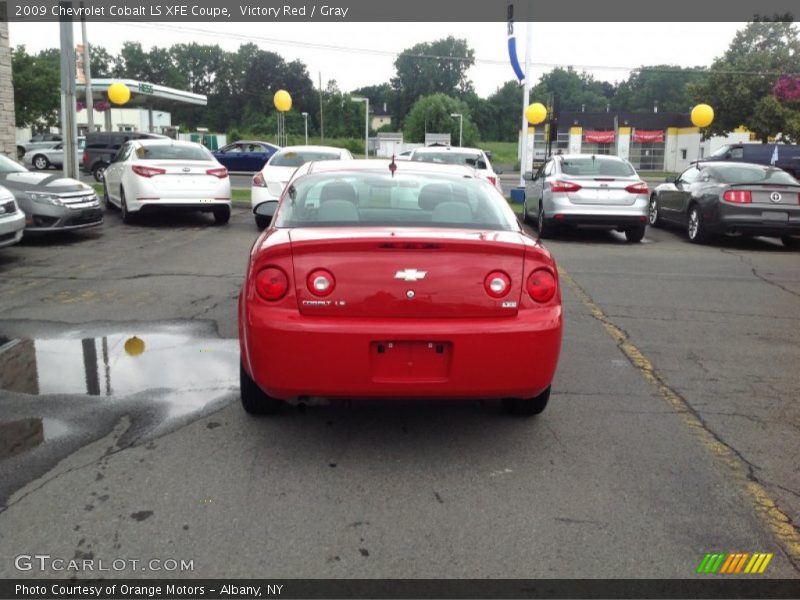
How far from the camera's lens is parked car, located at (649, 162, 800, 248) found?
1267cm

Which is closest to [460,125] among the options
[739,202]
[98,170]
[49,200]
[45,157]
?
[45,157]

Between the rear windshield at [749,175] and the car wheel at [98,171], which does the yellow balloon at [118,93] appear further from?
the rear windshield at [749,175]

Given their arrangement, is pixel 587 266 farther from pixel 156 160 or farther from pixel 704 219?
pixel 156 160

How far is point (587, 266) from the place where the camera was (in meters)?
10.8

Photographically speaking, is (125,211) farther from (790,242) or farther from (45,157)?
(45,157)

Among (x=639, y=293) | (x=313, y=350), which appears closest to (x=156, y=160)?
(x=639, y=293)

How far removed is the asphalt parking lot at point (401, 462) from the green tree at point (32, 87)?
44031mm

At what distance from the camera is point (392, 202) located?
4.83 m

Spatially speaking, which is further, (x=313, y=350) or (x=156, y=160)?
(x=156, y=160)

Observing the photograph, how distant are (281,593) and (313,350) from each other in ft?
4.21

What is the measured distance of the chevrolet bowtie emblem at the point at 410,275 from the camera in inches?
155

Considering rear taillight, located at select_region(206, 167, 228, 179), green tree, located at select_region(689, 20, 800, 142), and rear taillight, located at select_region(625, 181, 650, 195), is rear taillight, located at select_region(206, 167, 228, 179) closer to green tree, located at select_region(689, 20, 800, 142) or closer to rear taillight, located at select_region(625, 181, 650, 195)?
rear taillight, located at select_region(625, 181, 650, 195)
